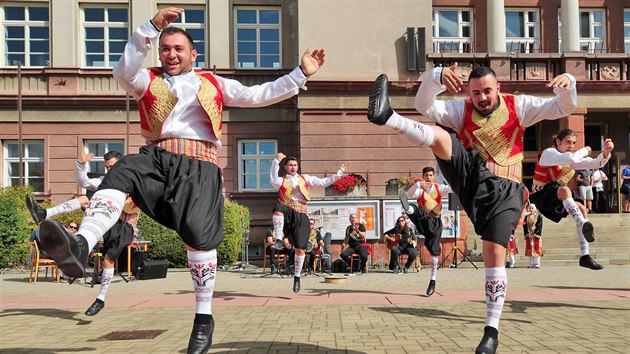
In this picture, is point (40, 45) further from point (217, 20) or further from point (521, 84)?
point (521, 84)

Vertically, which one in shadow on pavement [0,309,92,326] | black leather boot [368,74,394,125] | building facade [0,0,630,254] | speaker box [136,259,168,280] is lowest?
speaker box [136,259,168,280]

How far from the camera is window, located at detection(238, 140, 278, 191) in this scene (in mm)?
24078

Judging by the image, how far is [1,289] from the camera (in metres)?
12.1

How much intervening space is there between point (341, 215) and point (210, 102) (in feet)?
45.7

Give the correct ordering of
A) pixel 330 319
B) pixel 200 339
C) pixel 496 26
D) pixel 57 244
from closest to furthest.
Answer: pixel 57 244
pixel 200 339
pixel 330 319
pixel 496 26

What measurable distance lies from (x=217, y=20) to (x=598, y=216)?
16.2 meters

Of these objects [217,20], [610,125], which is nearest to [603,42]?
[610,125]

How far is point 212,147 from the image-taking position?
4566 millimetres

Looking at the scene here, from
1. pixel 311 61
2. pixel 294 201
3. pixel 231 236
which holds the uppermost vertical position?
pixel 311 61

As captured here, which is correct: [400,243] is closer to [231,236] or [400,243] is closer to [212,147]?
[231,236]

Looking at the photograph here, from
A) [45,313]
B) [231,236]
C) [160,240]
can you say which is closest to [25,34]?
[160,240]

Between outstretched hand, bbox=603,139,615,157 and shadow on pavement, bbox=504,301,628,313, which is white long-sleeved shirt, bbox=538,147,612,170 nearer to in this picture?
outstretched hand, bbox=603,139,615,157

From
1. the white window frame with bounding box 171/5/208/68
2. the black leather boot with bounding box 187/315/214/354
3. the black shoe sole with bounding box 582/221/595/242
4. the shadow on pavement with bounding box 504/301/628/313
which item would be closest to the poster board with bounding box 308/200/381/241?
the white window frame with bounding box 171/5/208/68

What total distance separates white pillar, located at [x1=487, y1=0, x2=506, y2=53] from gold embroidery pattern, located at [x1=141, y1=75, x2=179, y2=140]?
70.7 ft
